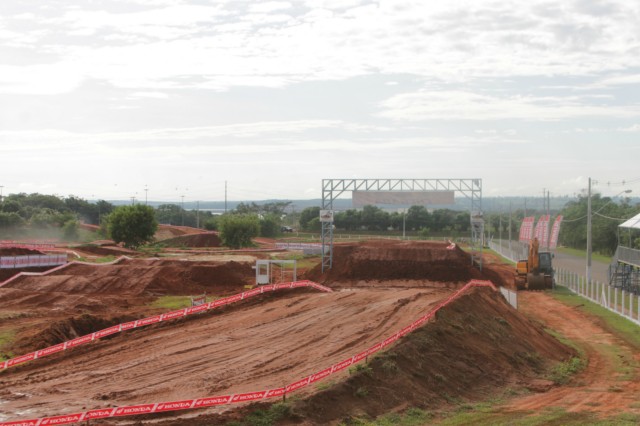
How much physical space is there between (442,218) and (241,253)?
76.3 metres

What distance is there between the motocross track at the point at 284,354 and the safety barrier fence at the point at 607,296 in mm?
9109

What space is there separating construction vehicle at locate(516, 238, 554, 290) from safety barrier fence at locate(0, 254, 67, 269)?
37.4 metres

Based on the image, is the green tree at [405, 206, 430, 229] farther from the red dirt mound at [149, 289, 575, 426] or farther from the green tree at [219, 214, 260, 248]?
→ the red dirt mound at [149, 289, 575, 426]

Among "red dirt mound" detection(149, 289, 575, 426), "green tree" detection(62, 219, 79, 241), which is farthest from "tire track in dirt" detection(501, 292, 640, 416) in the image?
"green tree" detection(62, 219, 79, 241)

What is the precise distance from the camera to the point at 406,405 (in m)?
19.5

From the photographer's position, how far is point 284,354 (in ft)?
80.1

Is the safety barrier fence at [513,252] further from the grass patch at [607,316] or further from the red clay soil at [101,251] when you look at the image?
the red clay soil at [101,251]

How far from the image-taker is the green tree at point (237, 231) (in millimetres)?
95875

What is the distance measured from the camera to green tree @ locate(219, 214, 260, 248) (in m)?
95.9

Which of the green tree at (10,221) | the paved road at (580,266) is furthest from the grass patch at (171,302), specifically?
the green tree at (10,221)

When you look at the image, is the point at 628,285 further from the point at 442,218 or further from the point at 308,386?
the point at 442,218

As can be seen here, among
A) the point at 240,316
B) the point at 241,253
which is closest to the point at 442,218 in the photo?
the point at 241,253

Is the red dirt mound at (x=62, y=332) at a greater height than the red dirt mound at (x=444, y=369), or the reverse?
the red dirt mound at (x=444, y=369)

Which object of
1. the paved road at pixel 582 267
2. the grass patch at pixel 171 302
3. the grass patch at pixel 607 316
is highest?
the paved road at pixel 582 267
